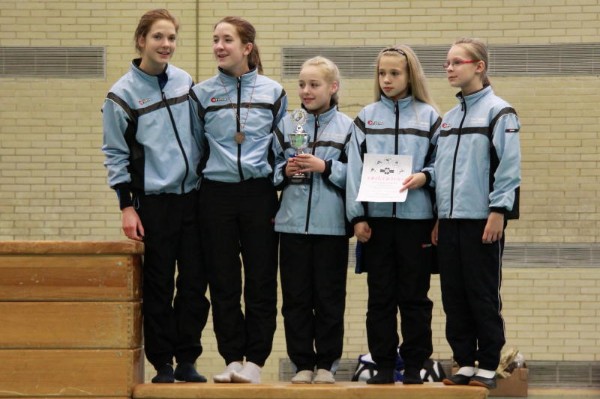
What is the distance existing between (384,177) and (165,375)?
5.39 ft

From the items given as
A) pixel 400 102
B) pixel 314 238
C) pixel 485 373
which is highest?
pixel 400 102

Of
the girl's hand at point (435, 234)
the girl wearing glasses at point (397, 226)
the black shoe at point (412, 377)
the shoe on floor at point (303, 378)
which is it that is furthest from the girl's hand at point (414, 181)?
the shoe on floor at point (303, 378)

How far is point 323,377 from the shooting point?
5.41m

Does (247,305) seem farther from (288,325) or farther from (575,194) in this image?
(575,194)

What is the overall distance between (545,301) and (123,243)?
19.8 feet

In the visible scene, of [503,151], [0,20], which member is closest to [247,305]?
[503,151]

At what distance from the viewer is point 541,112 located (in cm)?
1012

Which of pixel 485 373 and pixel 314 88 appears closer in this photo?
pixel 485 373

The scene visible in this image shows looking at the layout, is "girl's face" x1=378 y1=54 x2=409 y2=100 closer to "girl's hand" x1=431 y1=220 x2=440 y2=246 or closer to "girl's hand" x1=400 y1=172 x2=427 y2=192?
"girl's hand" x1=400 y1=172 x2=427 y2=192

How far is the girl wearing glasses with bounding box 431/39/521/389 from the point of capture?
5.20 meters

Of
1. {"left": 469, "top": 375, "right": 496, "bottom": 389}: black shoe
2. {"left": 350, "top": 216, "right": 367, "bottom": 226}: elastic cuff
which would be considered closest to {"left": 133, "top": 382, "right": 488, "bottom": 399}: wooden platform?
{"left": 469, "top": 375, "right": 496, "bottom": 389}: black shoe

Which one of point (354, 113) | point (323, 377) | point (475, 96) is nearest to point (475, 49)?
point (475, 96)

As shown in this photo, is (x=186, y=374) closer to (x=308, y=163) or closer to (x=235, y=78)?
(x=308, y=163)

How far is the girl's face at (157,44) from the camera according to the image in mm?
Answer: 5430
